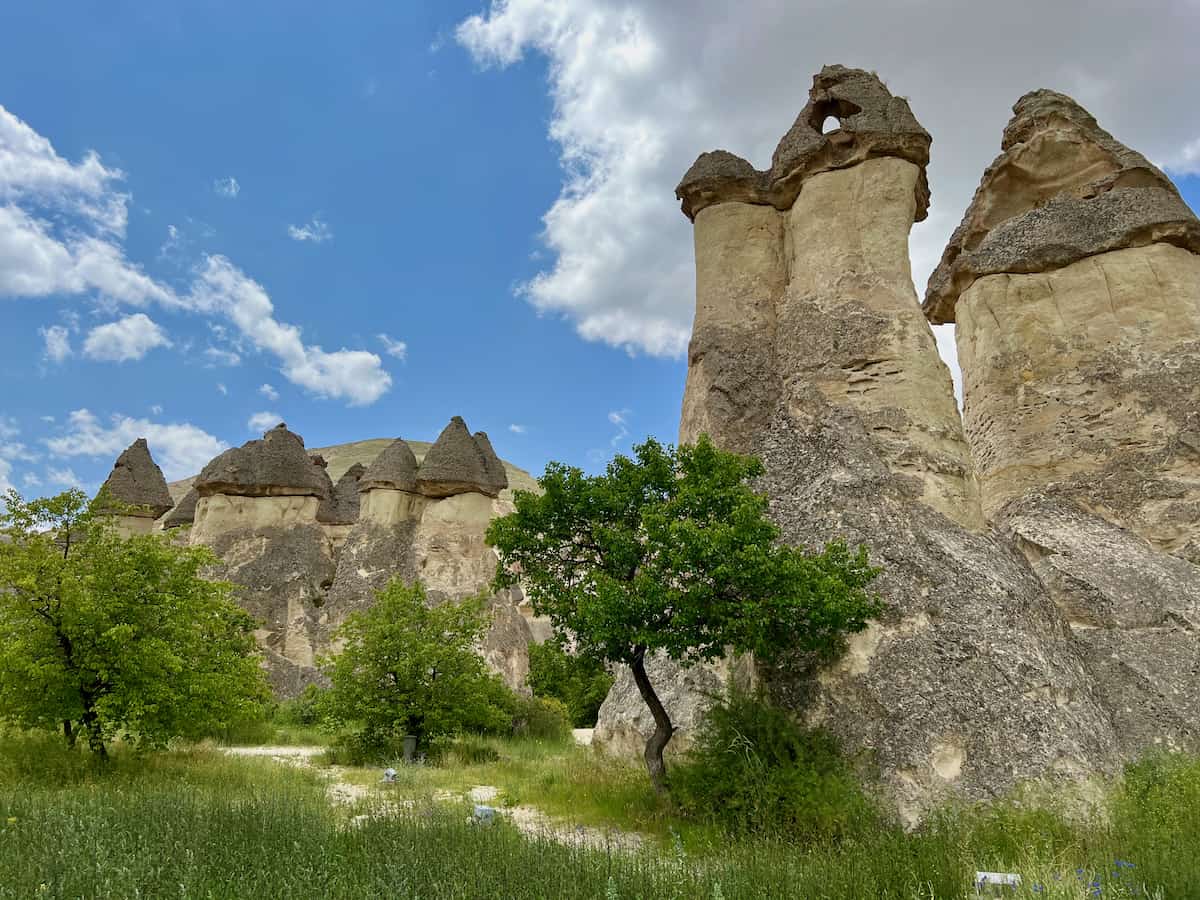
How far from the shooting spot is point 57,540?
9773mm

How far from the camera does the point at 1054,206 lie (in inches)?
590

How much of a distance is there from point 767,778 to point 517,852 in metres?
2.73

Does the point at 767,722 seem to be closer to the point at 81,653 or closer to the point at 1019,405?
the point at 81,653

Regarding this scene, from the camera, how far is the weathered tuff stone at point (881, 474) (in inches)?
293

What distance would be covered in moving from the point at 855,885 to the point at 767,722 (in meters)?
2.77

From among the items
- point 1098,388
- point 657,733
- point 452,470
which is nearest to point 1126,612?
point 1098,388

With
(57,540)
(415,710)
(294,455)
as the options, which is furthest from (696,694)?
(294,455)

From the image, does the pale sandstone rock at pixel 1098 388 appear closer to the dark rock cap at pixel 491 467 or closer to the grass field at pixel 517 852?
the grass field at pixel 517 852

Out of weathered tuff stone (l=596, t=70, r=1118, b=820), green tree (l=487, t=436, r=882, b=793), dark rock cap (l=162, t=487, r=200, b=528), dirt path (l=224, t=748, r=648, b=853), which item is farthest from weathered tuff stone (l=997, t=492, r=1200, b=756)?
dark rock cap (l=162, t=487, r=200, b=528)

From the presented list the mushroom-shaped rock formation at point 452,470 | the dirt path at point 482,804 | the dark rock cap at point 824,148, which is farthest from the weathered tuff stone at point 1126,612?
the mushroom-shaped rock formation at point 452,470

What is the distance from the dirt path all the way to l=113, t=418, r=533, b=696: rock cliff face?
7.80 meters

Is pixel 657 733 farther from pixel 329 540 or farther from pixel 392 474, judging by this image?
pixel 329 540

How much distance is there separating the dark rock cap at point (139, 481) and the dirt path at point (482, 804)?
15.2 meters

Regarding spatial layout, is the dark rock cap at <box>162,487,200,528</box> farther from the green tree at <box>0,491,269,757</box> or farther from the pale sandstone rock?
the pale sandstone rock
